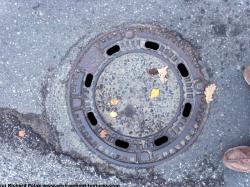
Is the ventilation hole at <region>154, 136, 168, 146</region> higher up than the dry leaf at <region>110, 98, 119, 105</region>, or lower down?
lower down

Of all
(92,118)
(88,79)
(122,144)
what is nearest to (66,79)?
(88,79)

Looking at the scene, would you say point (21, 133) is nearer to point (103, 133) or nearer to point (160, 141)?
point (103, 133)

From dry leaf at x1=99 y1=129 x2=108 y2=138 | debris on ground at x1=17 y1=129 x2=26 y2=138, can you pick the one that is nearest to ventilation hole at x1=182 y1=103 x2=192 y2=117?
dry leaf at x1=99 y1=129 x2=108 y2=138

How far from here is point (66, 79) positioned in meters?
2.64

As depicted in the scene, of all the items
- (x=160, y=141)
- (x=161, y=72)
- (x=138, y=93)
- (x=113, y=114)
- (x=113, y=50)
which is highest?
(x=113, y=50)

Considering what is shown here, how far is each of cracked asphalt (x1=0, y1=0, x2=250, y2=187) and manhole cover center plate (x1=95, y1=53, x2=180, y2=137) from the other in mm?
255

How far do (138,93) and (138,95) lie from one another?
1cm

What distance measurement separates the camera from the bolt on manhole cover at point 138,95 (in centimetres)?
261

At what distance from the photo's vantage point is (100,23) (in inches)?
103

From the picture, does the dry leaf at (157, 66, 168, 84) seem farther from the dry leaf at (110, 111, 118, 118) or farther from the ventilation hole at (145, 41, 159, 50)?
the dry leaf at (110, 111, 118, 118)

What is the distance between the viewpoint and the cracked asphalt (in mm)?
2582

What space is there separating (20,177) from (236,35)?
1.89 meters

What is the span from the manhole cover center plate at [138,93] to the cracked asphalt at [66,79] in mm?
255

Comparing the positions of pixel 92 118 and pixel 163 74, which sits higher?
pixel 163 74
